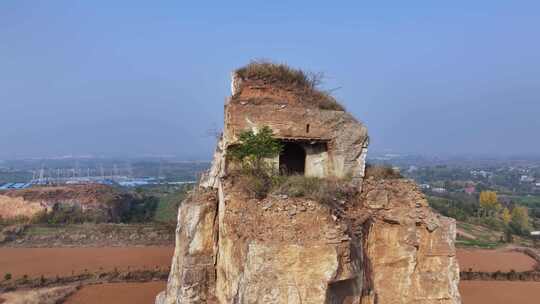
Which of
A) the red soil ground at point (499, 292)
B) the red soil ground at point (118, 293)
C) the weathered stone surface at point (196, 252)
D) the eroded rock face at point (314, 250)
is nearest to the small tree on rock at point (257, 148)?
the eroded rock face at point (314, 250)

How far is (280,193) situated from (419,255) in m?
4.20

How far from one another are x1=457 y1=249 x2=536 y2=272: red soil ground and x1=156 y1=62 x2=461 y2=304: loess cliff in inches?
1035

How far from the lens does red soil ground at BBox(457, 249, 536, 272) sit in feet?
110

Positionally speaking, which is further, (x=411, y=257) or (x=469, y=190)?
(x=469, y=190)

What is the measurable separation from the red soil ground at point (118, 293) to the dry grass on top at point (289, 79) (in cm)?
1771

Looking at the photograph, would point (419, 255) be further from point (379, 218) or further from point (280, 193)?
point (280, 193)

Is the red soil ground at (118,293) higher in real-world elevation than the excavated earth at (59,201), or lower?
lower

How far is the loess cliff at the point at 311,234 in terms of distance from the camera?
23.7 ft

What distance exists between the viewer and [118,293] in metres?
25.7

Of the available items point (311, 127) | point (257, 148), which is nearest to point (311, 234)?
point (257, 148)

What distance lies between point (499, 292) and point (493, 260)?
9637 millimetres

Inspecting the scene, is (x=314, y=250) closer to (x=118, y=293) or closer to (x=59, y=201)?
(x=118, y=293)

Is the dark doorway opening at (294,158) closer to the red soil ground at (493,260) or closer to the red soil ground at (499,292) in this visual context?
the red soil ground at (499,292)

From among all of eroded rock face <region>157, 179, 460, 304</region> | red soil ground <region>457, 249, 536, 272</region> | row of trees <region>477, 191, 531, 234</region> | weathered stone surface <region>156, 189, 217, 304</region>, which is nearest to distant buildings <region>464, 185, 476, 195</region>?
row of trees <region>477, 191, 531, 234</region>
